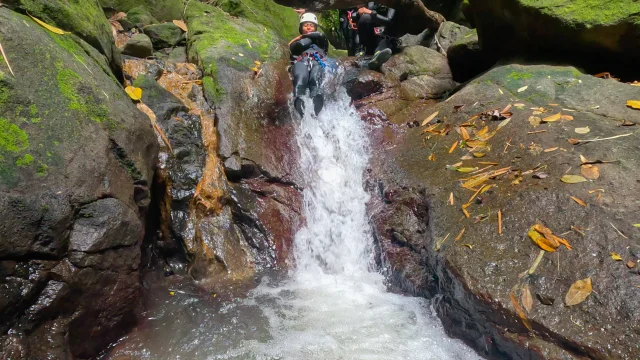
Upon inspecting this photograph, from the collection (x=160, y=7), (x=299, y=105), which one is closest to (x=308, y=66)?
(x=299, y=105)

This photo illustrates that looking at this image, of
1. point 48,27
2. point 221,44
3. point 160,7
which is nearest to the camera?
point 48,27

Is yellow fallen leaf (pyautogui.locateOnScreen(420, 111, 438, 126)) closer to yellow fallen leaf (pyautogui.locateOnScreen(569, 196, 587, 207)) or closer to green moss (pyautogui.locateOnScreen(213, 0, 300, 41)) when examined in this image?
yellow fallen leaf (pyautogui.locateOnScreen(569, 196, 587, 207))

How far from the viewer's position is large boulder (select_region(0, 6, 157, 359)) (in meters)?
2.60

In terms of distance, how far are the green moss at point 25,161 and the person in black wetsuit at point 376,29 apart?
6230mm

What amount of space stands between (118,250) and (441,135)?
12.4ft

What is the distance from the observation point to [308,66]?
21.2ft

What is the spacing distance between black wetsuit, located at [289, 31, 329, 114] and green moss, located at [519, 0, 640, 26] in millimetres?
3019

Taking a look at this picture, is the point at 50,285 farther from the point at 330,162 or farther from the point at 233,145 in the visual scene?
the point at 330,162

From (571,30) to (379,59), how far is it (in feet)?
9.06

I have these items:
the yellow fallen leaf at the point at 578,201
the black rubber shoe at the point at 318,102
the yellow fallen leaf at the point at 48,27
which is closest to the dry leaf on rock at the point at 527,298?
the yellow fallen leaf at the point at 578,201

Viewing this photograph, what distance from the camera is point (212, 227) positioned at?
4.41 meters

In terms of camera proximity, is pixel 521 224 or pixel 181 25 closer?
pixel 521 224

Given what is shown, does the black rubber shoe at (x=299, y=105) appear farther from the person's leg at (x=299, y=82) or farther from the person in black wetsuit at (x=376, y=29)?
Result: the person in black wetsuit at (x=376, y=29)

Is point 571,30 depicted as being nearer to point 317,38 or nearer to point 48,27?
point 317,38
